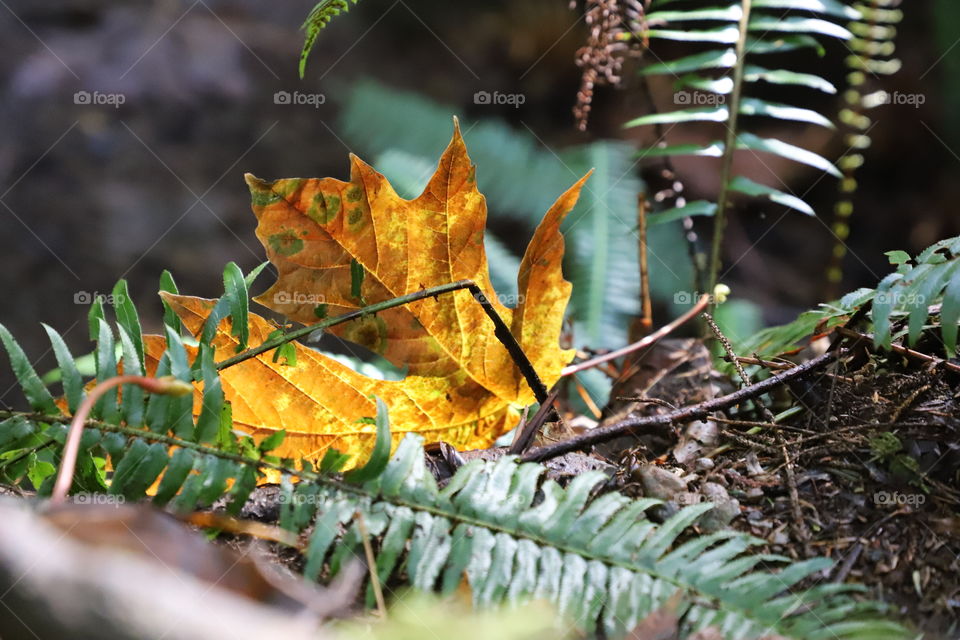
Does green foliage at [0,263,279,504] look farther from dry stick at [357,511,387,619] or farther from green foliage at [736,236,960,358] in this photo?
green foliage at [736,236,960,358]

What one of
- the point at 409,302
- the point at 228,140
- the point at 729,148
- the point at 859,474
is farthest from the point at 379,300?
the point at 228,140

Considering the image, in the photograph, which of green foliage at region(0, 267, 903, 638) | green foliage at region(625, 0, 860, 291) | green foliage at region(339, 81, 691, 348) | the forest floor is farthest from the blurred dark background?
green foliage at region(0, 267, 903, 638)

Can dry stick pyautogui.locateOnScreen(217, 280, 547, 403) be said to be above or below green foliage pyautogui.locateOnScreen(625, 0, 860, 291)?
below

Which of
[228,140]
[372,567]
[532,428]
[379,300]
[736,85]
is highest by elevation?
[736,85]

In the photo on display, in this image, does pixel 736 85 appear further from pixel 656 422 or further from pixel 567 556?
pixel 567 556

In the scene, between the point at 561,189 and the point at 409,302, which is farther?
the point at 561,189

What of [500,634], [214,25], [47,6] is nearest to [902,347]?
[500,634]

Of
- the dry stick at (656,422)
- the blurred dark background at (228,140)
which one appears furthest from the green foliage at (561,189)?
the dry stick at (656,422)
